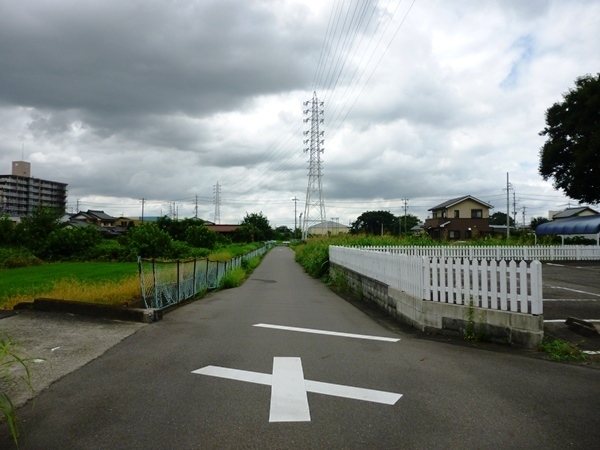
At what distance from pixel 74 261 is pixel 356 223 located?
7061 centimetres

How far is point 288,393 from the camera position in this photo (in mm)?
4707

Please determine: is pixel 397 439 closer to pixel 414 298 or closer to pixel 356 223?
pixel 414 298

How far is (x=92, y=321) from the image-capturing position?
28.3 feet

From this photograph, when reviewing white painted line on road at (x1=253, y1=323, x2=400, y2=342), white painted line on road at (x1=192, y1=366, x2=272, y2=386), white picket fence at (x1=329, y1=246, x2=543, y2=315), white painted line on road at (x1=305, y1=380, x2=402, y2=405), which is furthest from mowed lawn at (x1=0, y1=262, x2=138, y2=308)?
white painted line on road at (x1=305, y1=380, x2=402, y2=405)

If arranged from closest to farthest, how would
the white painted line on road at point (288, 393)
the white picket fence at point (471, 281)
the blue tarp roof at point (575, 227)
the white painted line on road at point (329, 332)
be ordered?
the white painted line on road at point (288, 393) → the white picket fence at point (471, 281) → the white painted line on road at point (329, 332) → the blue tarp roof at point (575, 227)

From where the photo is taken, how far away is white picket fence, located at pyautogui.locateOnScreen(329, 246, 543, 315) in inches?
261

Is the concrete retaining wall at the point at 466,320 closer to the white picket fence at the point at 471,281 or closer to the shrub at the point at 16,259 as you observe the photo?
the white picket fence at the point at 471,281

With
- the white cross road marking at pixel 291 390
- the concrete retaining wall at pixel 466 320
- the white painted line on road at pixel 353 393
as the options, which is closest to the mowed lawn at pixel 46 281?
the white cross road marking at pixel 291 390

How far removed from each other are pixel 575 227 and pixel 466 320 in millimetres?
31092

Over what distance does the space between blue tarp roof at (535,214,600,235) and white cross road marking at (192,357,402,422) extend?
106 feet

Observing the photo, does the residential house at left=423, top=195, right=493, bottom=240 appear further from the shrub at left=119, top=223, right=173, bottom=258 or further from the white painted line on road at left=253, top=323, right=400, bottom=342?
the white painted line on road at left=253, top=323, right=400, bottom=342

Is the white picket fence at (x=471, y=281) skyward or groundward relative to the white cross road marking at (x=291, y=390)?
skyward

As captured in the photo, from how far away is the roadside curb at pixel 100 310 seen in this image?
29.5 ft

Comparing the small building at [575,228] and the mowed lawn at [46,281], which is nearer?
the mowed lawn at [46,281]
